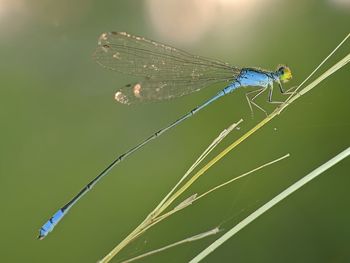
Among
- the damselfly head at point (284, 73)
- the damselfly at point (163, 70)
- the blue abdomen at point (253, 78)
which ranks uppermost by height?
the damselfly at point (163, 70)

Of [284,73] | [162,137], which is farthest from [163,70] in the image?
[284,73]

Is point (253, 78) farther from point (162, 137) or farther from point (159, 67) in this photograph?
point (162, 137)

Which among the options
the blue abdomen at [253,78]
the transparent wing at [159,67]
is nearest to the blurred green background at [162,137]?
the blue abdomen at [253,78]

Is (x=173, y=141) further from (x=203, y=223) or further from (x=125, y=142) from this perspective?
(x=203, y=223)

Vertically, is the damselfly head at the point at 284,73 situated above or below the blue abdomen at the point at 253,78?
below

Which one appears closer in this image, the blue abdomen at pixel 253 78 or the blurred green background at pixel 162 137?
the blurred green background at pixel 162 137

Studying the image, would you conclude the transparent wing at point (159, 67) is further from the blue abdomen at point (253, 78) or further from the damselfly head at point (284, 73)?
the damselfly head at point (284, 73)

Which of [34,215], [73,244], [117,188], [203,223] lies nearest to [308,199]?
[203,223]
